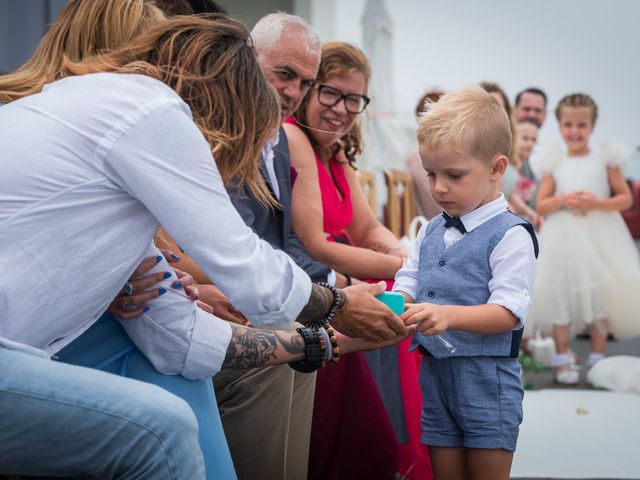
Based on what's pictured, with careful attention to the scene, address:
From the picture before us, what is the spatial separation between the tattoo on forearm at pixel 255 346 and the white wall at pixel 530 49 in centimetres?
853

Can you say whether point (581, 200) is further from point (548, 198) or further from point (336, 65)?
point (336, 65)

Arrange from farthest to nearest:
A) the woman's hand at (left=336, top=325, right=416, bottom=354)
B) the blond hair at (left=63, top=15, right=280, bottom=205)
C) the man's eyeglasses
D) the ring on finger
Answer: the man's eyeglasses
the woman's hand at (left=336, top=325, right=416, bottom=354)
the ring on finger
the blond hair at (left=63, top=15, right=280, bottom=205)

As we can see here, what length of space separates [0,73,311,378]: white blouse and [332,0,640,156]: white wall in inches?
356

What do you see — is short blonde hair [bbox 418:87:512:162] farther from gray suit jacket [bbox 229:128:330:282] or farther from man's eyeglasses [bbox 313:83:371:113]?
man's eyeglasses [bbox 313:83:371:113]

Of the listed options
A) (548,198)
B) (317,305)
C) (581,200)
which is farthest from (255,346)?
(548,198)

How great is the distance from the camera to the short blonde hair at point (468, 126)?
227 cm

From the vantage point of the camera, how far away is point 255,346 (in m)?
2.25

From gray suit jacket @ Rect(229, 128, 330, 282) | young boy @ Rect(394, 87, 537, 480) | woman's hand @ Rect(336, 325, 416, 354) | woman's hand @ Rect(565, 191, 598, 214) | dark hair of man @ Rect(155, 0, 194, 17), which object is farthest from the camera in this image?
woman's hand @ Rect(565, 191, 598, 214)

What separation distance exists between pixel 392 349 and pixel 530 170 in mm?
4715

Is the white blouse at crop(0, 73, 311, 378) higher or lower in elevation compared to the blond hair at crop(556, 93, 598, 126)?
higher

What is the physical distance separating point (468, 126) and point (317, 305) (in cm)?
58

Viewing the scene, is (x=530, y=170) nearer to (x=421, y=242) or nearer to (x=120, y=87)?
(x=421, y=242)

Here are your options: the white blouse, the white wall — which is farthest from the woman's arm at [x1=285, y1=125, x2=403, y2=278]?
the white wall

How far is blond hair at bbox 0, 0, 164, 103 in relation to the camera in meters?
2.08
